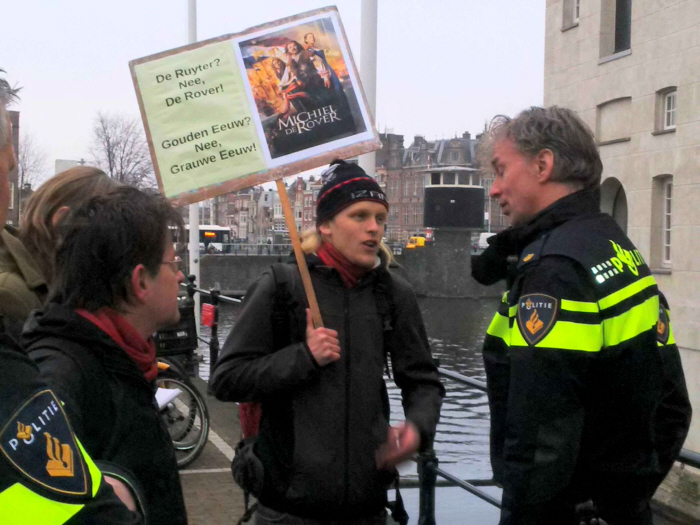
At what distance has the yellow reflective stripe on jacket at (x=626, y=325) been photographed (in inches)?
86.9

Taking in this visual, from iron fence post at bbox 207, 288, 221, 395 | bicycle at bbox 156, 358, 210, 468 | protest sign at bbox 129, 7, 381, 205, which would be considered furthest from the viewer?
iron fence post at bbox 207, 288, 221, 395

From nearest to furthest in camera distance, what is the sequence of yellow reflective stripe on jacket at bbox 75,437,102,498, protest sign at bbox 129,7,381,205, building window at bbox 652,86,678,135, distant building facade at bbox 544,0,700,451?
yellow reflective stripe on jacket at bbox 75,437,102,498 < protest sign at bbox 129,7,381,205 < distant building facade at bbox 544,0,700,451 < building window at bbox 652,86,678,135

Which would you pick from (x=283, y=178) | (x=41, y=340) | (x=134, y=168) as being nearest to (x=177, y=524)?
(x=41, y=340)

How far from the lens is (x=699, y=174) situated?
1015 inches

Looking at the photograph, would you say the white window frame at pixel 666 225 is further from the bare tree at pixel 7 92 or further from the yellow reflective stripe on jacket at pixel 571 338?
the bare tree at pixel 7 92

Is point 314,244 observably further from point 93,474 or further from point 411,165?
point 411,165

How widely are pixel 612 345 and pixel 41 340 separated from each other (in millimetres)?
1298

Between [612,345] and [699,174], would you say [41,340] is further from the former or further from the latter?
[699,174]

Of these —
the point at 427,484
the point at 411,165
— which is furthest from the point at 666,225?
the point at 411,165

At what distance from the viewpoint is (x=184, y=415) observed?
670 cm

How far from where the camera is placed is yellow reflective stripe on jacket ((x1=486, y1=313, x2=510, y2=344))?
98.7 inches

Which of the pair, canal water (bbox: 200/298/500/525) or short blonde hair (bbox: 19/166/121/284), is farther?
canal water (bbox: 200/298/500/525)

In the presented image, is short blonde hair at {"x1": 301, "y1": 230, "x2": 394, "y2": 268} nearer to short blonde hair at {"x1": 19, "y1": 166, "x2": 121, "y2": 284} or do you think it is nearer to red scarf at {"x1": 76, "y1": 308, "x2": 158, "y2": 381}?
short blonde hair at {"x1": 19, "y1": 166, "x2": 121, "y2": 284}

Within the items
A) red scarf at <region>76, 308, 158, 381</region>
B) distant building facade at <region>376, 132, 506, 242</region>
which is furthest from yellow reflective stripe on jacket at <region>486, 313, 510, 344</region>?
distant building facade at <region>376, 132, 506, 242</region>
